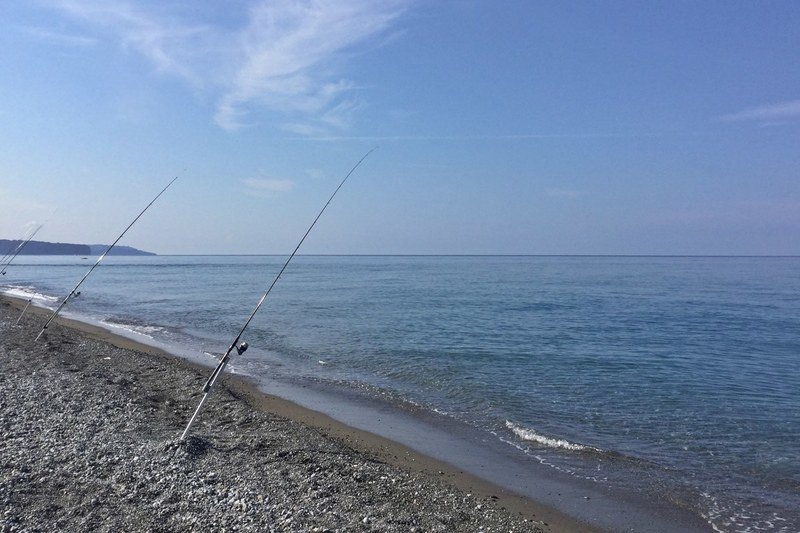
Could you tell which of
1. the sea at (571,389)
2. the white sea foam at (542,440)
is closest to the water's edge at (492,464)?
the sea at (571,389)

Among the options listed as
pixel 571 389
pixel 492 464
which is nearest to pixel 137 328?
pixel 571 389

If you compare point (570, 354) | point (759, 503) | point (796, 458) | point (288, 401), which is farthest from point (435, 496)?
point (570, 354)

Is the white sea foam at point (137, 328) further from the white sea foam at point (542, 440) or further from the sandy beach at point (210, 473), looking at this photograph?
the white sea foam at point (542, 440)

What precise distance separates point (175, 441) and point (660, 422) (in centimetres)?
949

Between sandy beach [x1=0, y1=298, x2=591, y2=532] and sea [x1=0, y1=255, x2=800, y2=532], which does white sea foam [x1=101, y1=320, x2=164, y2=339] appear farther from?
sandy beach [x1=0, y1=298, x2=591, y2=532]

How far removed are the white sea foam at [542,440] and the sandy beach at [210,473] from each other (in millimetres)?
2347

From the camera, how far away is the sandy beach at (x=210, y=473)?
6008 mm

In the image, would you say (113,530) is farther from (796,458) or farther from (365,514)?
(796,458)

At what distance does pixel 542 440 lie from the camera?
10328mm

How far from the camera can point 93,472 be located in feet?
22.9

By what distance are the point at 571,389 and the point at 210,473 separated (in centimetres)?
982

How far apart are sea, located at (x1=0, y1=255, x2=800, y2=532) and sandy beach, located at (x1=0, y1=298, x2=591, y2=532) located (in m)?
1.16

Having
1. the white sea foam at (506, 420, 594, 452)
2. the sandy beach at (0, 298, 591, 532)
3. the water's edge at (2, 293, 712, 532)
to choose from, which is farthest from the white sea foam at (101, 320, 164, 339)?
the white sea foam at (506, 420, 594, 452)

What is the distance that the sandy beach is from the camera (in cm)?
601
